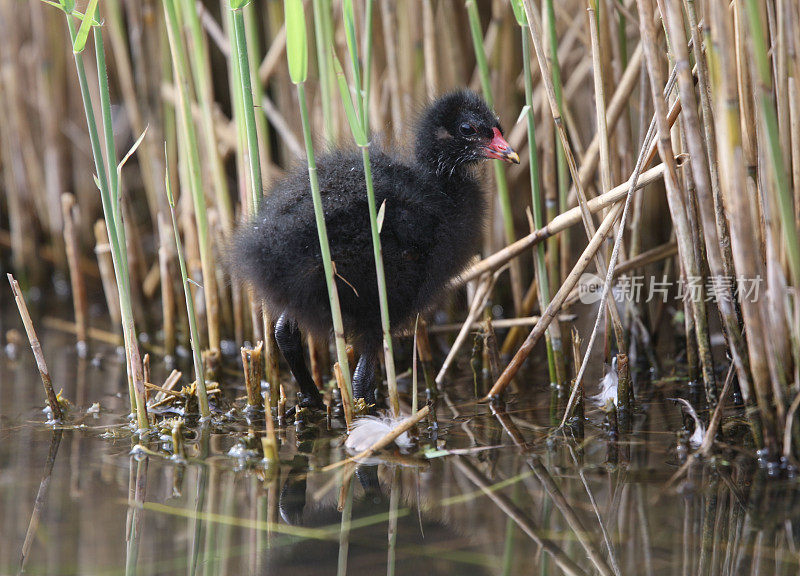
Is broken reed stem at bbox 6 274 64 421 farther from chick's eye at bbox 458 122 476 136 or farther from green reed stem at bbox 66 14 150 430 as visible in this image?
chick's eye at bbox 458 122 476 136

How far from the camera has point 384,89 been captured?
12.1 feet

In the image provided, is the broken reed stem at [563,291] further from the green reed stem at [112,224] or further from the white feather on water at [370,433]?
the green reed stem at [112,224]

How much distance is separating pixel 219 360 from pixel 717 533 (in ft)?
6.49

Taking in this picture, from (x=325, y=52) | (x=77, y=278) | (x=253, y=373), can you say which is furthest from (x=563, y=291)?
(x=77, y=278)

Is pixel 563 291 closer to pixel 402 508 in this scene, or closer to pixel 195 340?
pixel 402 508

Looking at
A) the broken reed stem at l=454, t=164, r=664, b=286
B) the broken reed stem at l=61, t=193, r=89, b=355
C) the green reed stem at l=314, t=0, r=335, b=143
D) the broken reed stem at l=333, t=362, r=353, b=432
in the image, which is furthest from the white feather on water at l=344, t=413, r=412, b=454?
the broken reed stem at l=61, t=193, r=89, b=355

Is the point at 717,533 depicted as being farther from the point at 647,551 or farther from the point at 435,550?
the point at 435,550

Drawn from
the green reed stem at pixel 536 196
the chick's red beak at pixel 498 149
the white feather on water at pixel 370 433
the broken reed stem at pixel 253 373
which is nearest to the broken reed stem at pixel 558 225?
the green reed stem at pixel 536 196

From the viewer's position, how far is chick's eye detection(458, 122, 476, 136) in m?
2.68

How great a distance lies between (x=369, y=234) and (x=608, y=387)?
3.45 ft

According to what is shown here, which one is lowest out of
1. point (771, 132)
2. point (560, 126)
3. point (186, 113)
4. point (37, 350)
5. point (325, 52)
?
point (37, 350)

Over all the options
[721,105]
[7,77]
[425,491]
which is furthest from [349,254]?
[7,77]

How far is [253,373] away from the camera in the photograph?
8.82 feet

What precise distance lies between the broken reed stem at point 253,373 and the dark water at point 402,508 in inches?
7.8
